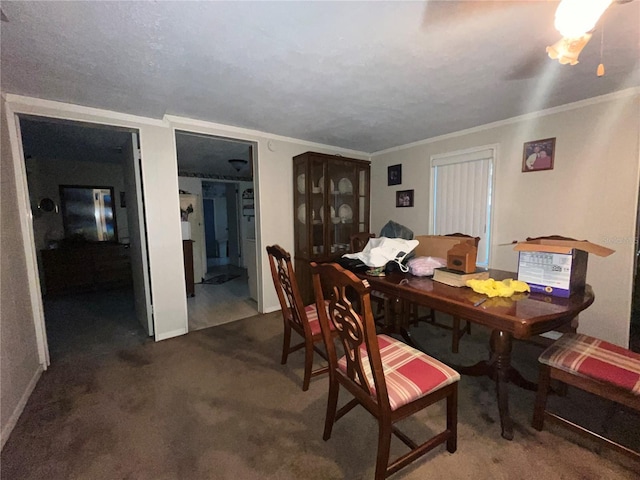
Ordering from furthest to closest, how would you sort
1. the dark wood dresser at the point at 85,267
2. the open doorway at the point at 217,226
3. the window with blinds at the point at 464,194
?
the dark wood dresser at the point at 85,267
the open doorway at the point at 217,226
the window with blinds at the point at 464,194

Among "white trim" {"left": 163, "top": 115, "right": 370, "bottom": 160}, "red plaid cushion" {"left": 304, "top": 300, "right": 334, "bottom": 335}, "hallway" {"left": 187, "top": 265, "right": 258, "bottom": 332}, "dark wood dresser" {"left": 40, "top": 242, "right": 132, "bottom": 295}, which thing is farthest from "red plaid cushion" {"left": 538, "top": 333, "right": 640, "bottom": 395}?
"dark wood dresser" {"left": 40, "top": 242, "right": 132, "bottom": 295}

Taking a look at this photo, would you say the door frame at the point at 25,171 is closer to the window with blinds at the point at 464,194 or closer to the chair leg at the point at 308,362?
the chair leg at the point at 308,362

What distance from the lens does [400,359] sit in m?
1.44

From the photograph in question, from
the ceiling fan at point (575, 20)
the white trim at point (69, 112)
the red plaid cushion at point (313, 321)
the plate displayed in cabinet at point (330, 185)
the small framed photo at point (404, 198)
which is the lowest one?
the red plaid cushion at point (313, 321)

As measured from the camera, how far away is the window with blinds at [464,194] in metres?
3.10

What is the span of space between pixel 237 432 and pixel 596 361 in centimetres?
198

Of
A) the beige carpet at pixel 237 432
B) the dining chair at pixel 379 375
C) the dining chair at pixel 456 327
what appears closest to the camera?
the dining chair at pixel 379 375

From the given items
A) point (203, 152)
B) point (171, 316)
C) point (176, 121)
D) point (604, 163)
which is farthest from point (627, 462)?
point (203, 152)

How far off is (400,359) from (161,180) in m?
2.63

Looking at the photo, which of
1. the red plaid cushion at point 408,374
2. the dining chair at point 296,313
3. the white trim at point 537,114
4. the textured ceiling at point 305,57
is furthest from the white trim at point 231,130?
the red plaid cushion at point 408,374

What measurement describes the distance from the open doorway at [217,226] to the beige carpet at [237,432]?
1115 mm

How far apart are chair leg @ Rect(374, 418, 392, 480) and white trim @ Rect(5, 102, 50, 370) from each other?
278 centimetres

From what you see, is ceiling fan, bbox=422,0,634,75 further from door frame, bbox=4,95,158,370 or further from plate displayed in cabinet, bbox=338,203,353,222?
door frame, bbox=4,95,158,370

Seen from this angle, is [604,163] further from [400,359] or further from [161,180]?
[161,180]
